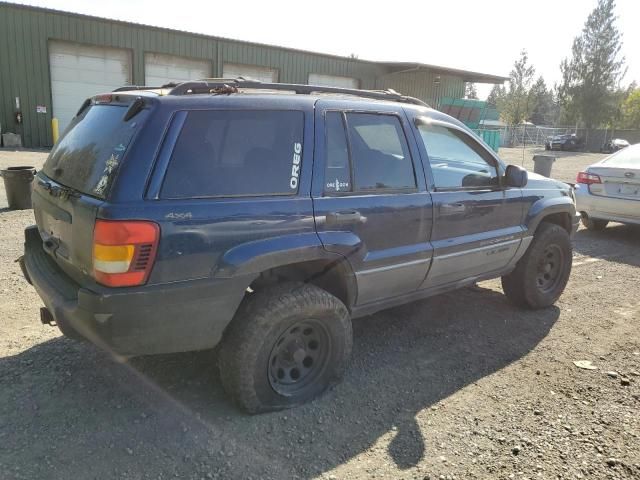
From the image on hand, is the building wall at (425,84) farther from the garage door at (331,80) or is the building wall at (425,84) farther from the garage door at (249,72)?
the garage door at (249,72)

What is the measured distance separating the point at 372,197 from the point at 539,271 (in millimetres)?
2387

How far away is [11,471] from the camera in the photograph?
246 centimetres

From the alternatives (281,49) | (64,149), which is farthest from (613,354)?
(281,49)

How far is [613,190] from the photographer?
7.73m

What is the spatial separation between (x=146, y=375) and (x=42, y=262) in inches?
38.3

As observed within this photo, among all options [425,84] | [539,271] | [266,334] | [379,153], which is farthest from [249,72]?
[266,334]

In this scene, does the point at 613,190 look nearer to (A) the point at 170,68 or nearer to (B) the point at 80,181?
(B) the point at 80,181

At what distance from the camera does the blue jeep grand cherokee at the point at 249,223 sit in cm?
250

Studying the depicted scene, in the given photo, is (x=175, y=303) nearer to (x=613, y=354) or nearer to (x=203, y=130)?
(x=203, y=130)

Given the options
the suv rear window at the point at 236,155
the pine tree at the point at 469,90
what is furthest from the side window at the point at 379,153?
the pine tree at the point at 469,90

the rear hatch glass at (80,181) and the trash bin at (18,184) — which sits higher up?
the rear hatch glass at (80,181)

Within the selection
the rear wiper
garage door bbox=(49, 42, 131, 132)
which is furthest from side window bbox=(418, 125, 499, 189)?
garage door bbox=(49, 42, 131, 132)

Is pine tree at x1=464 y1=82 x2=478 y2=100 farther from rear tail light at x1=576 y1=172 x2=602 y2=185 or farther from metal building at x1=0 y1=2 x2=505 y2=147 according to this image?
rear tail light at x1=576 y1=172 x2=602 y2=185

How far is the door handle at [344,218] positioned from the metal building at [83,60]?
18199 millimetres
